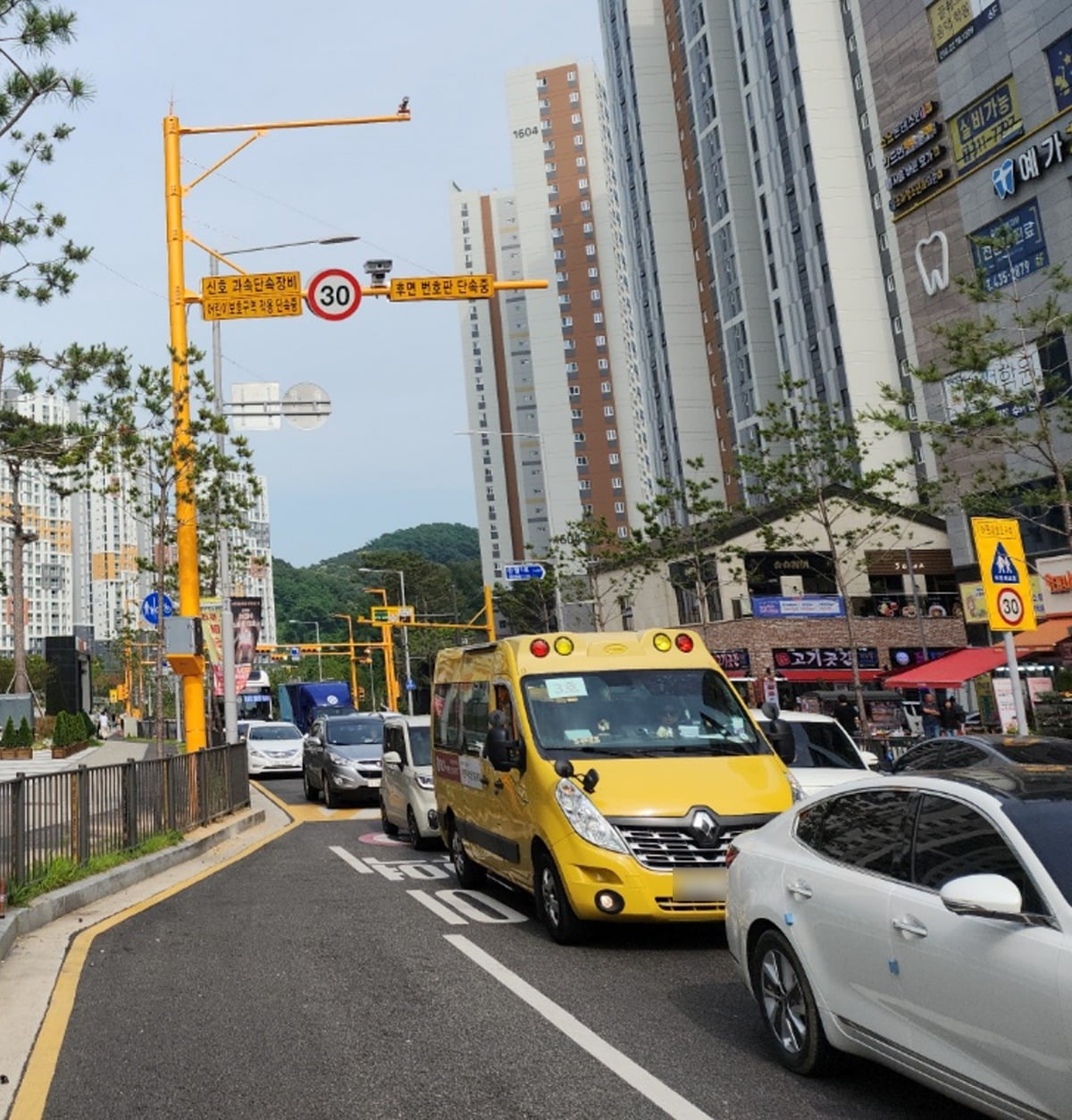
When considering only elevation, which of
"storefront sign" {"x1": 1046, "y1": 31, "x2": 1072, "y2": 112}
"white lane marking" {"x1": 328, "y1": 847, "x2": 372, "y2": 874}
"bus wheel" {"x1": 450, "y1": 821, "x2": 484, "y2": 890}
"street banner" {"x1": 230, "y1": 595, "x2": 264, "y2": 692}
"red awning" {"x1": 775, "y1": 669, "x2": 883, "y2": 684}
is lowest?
"white lane marking" {"x1": 328, "y1": 847, "x2": 372, "y2": 874}

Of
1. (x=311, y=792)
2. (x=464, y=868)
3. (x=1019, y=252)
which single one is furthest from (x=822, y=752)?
(x=1019, y=252)

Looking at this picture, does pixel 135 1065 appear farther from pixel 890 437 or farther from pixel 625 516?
pixel 625 516

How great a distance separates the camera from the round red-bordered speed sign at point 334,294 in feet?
49.1

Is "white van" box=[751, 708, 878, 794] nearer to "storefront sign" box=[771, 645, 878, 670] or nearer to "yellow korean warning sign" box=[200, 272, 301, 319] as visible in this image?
"yellow korean warning sign" box=[200, 272, 301, 319]

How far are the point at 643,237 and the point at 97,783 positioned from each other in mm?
84867

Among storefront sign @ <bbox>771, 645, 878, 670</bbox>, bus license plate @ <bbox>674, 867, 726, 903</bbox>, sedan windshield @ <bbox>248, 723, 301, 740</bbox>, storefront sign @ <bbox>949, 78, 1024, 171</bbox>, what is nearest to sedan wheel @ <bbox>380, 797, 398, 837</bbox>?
bus license plate @ <bbox>674, 867, 726, 903</bbox>

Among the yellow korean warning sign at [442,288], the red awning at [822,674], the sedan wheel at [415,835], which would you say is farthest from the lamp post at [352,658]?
the yellow korean warning sign at [442,288]

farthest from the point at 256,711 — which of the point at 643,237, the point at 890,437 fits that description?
the point at 643,237

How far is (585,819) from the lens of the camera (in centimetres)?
810

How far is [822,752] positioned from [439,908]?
502cm

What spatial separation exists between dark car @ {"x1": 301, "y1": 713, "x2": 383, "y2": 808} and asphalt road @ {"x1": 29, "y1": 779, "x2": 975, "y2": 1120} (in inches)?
467

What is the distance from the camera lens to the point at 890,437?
63.4 metres

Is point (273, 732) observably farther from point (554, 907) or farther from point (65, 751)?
point (554, 907)

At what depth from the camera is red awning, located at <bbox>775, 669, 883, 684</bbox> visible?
48.2 meters
